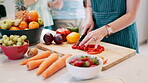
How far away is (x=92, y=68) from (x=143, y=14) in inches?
117

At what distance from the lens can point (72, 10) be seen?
2902mm

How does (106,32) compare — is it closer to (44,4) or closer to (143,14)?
(44,4)

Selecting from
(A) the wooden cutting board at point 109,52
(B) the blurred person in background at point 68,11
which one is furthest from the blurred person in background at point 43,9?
(A) the wooden cutting board at point 109,52

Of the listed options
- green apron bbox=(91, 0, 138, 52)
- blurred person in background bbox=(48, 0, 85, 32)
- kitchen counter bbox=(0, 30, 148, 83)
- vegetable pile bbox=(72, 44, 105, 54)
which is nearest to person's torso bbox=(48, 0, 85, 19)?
blurred person in background bbox=(48, 0, 85, 32)

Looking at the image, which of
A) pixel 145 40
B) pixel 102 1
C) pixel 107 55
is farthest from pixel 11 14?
pixel 145 40

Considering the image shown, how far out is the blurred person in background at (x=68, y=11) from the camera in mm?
2863

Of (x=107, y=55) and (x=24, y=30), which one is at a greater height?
(x=24, y=30)

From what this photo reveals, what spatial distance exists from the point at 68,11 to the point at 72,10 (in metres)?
0.07

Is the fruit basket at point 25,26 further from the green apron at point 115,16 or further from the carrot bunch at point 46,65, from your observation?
the green apron at point 115,16

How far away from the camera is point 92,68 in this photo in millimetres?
850

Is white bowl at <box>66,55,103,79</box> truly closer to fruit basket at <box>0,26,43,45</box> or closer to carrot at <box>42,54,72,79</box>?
carrot at <box>42,54,72,79</box>

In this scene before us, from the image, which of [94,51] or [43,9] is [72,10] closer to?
[43,9]

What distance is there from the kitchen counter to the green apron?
40 centimetres

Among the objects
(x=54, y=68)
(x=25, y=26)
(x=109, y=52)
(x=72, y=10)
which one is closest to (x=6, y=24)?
(x=25, y=26)
